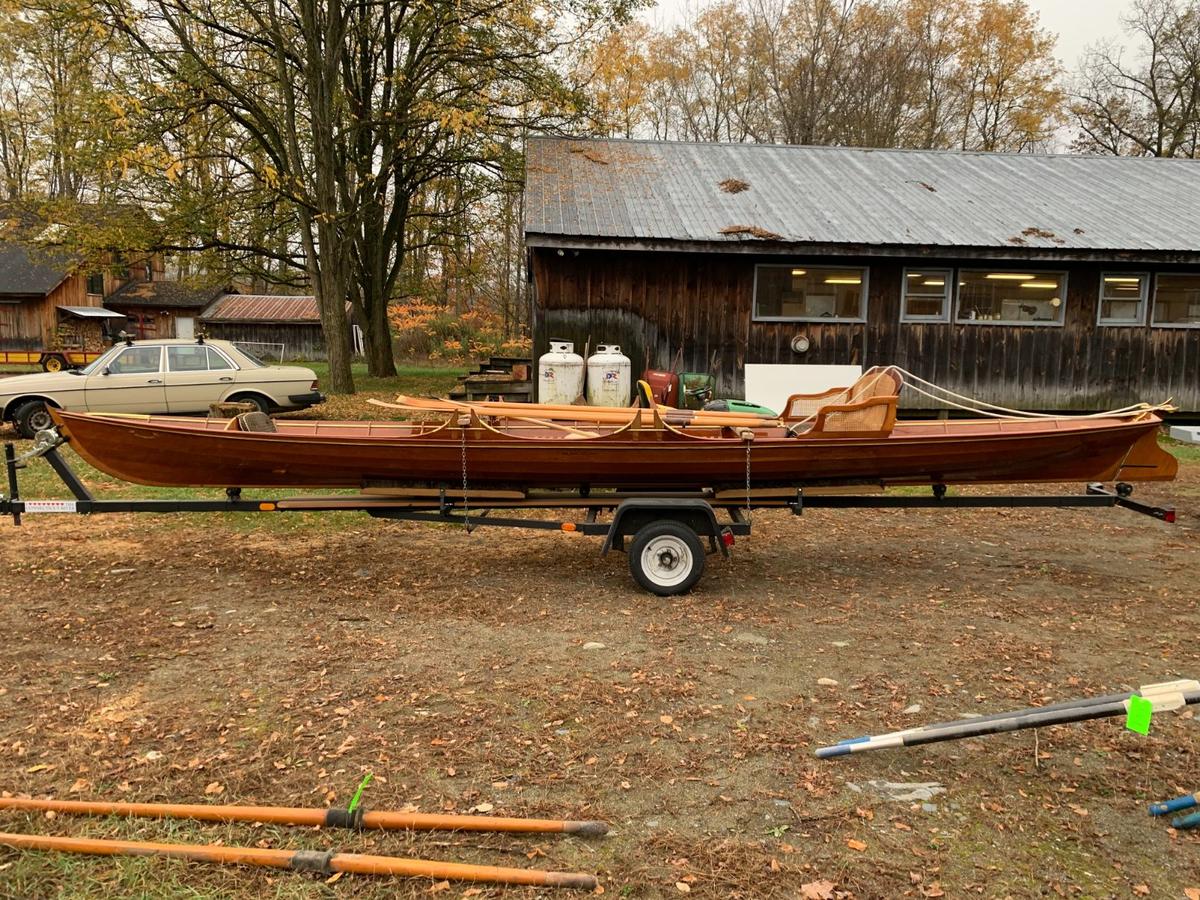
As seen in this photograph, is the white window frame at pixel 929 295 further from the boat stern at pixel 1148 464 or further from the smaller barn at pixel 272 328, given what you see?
the smaller barn at pixel 272 328

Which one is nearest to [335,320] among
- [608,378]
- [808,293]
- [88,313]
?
[608,378]

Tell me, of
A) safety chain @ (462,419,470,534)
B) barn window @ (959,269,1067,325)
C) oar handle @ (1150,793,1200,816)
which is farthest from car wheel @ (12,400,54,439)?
barn window @ (959,269,1067,325)

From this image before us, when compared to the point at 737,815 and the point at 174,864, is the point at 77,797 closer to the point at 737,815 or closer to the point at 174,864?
the point at 174,864

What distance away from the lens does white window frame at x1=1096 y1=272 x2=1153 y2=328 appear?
12688 mm

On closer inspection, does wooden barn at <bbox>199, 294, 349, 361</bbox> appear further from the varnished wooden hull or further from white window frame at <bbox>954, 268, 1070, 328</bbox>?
the varnished wooden hull

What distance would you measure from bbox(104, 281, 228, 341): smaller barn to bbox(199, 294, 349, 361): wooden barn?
77cm

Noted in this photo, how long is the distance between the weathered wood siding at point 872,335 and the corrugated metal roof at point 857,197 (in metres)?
0.53

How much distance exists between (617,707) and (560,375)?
7.89 meters

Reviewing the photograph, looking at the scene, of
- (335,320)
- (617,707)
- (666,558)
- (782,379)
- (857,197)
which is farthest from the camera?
(335,320)

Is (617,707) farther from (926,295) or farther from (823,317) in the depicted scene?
(926,295)

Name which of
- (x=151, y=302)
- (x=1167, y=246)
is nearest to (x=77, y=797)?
(x=1167, y=246)

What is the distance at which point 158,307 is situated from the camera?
3741cm

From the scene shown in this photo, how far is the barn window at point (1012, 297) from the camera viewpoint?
1257 centimetres

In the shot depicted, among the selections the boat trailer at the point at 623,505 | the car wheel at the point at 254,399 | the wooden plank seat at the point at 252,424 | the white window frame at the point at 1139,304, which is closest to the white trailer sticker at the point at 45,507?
the boat trailer at the point at 623,505
